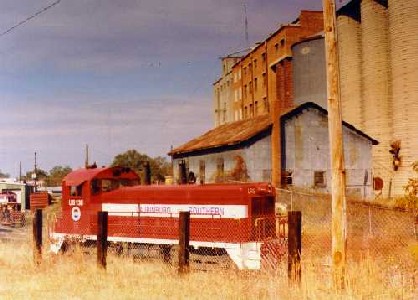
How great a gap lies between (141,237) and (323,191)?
18363 mm

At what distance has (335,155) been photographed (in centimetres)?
949

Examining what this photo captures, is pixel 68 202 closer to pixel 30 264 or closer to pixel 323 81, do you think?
pixel 30 264

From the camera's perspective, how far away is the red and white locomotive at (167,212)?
50.7 feet

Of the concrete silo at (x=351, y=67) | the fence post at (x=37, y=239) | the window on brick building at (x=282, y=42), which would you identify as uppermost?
the window on brick building at (x=282, y=42)

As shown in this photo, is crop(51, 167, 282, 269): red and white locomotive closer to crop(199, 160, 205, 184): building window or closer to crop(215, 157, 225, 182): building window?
crop(215, 157, 225, 182): building window

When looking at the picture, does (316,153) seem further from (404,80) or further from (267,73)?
(267,73)

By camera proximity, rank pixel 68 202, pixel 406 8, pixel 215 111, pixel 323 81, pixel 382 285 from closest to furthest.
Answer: pixel 382 285 → pixel 68 202 → pixel 406 8 → pixel 323 81 → pixel 215 111

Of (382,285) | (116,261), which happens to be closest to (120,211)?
(116,261)

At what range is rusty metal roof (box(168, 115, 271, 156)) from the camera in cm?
3200

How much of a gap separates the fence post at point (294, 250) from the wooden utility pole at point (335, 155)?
0.71 m

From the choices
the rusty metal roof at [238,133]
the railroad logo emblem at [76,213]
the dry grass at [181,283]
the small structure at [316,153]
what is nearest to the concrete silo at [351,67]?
the rusty metal roof at [238,133]

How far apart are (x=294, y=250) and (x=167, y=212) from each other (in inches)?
322

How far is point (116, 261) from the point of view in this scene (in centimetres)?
1432

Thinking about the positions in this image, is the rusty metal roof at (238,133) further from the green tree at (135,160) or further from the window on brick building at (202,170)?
the green tree at (135,160)
